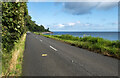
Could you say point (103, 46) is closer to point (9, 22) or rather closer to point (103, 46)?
point (103, 46)

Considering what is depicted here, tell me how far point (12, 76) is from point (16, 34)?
2453mm

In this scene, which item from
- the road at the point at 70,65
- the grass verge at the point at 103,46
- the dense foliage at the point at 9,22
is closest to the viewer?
the road at the point at 70,65

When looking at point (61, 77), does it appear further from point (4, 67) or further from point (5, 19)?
point (5, 19)

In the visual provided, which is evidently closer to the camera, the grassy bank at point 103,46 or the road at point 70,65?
the road at point 70,65

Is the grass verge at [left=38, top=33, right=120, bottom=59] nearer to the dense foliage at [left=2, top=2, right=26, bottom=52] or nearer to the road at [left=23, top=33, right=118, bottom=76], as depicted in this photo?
the road at [left=23, top=33, right=118, bottom=76]

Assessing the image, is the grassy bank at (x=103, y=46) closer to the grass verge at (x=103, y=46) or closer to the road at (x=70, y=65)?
the grass verge at (x=103, y=46)

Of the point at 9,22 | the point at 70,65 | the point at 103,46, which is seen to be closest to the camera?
the point at 9,22

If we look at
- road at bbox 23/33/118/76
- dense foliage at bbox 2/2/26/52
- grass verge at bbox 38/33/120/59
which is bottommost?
road at bbox 23/33/118/76

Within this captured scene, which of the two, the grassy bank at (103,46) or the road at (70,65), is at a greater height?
the grassy bank at (103,46)

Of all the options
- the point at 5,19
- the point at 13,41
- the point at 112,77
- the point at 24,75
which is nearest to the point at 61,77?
the point at 24,75

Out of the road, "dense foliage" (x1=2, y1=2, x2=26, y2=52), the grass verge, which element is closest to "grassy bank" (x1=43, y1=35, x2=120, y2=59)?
the grass verge

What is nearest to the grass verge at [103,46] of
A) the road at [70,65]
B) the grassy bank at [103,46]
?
the grassy bank at [103,46]

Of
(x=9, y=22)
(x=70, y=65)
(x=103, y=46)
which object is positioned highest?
(x=9, y=22)

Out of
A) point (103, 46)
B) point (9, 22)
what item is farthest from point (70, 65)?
point (103, 46)
